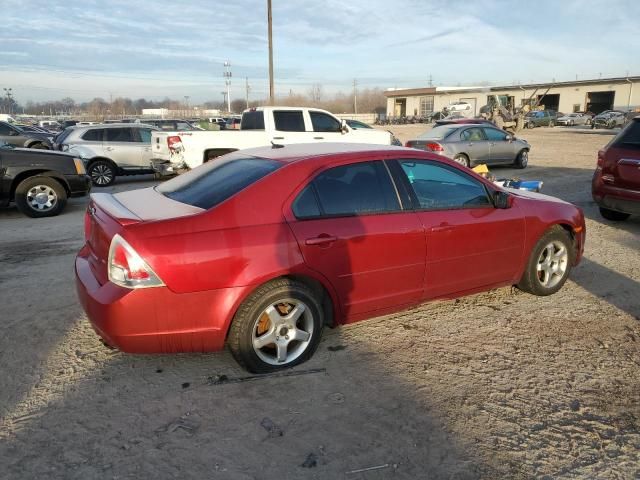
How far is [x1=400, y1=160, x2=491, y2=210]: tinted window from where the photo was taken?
4.14m

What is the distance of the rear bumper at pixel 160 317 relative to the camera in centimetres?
310

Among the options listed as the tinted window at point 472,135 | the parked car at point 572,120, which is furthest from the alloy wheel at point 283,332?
the parked car at point 572,120

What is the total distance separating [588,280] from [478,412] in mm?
3235

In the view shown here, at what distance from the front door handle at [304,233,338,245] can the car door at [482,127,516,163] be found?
13.0 m

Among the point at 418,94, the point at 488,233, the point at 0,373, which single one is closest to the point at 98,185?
the point at 0,373

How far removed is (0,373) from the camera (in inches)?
139

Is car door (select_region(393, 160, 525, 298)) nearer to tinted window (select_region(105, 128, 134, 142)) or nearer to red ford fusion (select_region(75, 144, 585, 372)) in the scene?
red ford fusion (select_region(75, 144, 585, 372))

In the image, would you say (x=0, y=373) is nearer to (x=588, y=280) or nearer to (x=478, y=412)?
(x=478, y=412)

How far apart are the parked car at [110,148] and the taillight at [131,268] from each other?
11.5m

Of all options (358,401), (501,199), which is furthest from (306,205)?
(501,199)

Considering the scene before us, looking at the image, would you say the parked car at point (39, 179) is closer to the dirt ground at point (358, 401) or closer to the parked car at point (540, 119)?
the dirt ground at point (358, 401)

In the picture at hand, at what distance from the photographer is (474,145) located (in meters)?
14.8

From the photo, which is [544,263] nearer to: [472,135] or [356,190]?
[356,190]

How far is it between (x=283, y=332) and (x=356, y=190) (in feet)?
3.89
